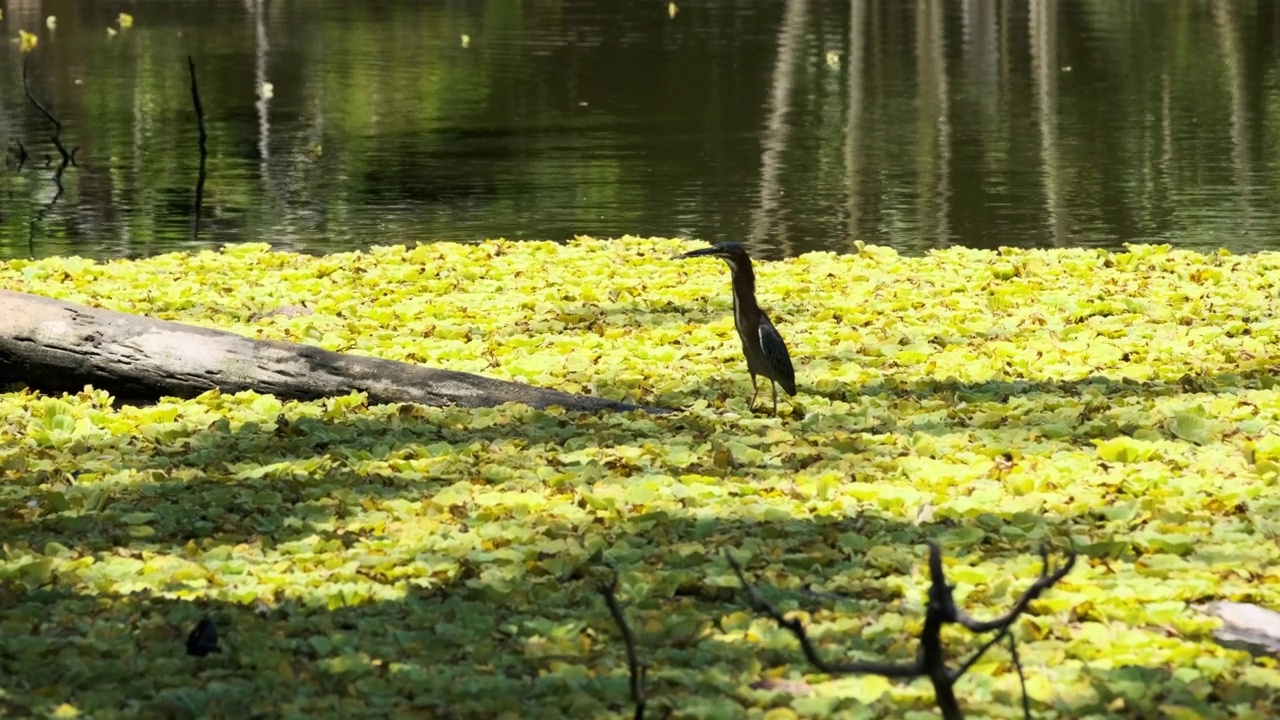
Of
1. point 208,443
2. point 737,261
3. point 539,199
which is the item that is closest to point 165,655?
point 208,443

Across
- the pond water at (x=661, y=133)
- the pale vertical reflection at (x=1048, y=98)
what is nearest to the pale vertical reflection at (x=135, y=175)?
the pond water at (x=661, y=133)

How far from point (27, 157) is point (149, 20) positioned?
86.6 ft

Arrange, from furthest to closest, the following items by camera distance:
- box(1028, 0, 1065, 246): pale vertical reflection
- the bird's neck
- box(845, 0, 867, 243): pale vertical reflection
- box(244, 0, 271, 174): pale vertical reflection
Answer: box(244, 0, 271, 174): pale vertical reflection < box(845, 0, 867, 243): pale vertical reflection < box(1028, 0, 1065, 246): pale vertical reflection < the bird's neck

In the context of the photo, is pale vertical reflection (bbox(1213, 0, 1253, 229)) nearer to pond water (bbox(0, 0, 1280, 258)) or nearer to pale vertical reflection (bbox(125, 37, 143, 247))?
pond water (bbox(0, 0, 1280, 258))

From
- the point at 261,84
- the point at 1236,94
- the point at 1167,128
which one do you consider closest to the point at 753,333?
the point at 1167,128

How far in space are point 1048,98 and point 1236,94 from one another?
9.46 feet

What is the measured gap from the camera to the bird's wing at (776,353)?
8.42m

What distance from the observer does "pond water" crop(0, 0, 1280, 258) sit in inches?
669

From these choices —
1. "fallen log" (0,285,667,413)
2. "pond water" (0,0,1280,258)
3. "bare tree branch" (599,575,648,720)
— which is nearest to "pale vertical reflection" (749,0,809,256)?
"pond water" (0,0,1280,258)

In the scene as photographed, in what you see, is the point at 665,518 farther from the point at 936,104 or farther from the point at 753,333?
the point at 936,104

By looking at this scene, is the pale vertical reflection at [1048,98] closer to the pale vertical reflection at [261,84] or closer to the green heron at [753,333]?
the green heron at [753,333]

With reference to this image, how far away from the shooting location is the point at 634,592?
5.95 meters

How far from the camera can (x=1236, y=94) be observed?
28.4m

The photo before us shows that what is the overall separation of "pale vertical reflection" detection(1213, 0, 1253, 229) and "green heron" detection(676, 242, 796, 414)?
343 inches
